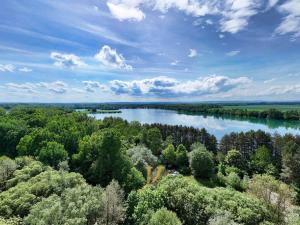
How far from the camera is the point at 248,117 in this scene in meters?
138

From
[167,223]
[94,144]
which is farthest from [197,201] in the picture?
[94,144]

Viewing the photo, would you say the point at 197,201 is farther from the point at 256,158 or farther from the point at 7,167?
the point at 256,158

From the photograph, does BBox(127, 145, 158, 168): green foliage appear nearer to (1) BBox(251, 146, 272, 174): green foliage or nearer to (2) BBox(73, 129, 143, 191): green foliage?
(2) BBox(73, 129, 143, 191): green foliage

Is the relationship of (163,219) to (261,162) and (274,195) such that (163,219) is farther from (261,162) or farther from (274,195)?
(261,162)

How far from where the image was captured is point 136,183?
86.5 feet

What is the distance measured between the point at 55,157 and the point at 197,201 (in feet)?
69.2

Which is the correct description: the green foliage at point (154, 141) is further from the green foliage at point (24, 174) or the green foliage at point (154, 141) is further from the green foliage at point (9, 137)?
the green foliage at point (24, 174)

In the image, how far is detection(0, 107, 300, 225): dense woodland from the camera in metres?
17.0

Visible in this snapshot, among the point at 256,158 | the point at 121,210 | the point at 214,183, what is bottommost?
the point at 214,183

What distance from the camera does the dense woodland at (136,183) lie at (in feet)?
55.9

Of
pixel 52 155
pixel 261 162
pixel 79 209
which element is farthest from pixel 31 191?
pixel 261 162

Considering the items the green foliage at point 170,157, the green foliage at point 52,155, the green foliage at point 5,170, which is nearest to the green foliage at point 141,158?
the green foliage at point 170,157

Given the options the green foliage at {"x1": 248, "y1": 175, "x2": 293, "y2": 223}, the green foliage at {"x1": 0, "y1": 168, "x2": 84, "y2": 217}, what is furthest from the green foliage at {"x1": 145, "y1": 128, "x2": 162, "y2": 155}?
the green foliage at {"x1": 0, "y1": 168, "x2": 84, "y2": 217}

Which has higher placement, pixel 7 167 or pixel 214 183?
pixel 7 167
